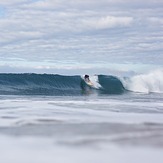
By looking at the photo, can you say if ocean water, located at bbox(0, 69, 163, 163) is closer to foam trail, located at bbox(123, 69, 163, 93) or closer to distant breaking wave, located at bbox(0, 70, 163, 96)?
distant breaking wave, located at bbox(0, 70, 163, 96)

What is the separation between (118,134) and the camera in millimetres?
6363

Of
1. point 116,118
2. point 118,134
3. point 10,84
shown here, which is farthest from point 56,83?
point 118,134

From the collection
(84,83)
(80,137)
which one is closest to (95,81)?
(84,83)

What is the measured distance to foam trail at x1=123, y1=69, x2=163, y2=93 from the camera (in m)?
27.9

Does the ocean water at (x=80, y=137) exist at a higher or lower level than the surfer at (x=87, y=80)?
lower

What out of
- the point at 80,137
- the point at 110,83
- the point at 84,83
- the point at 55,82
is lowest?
the point at 80,137

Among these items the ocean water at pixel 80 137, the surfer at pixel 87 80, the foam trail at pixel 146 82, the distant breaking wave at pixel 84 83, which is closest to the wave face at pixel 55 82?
the distant breaking wave at pixel 84 83

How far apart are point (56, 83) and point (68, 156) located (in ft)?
73.9

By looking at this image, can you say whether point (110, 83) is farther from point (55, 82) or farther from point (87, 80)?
point (55, 82)

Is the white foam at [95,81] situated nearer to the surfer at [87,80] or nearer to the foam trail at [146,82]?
the surfer at [87,80]

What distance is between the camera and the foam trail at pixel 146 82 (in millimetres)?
27859

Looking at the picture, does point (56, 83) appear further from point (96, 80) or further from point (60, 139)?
point (60, 139)

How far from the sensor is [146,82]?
96.5ft

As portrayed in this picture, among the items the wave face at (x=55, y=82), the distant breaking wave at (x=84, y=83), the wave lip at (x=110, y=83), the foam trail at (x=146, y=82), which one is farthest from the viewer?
the foam trail at (x=146, y=82)
